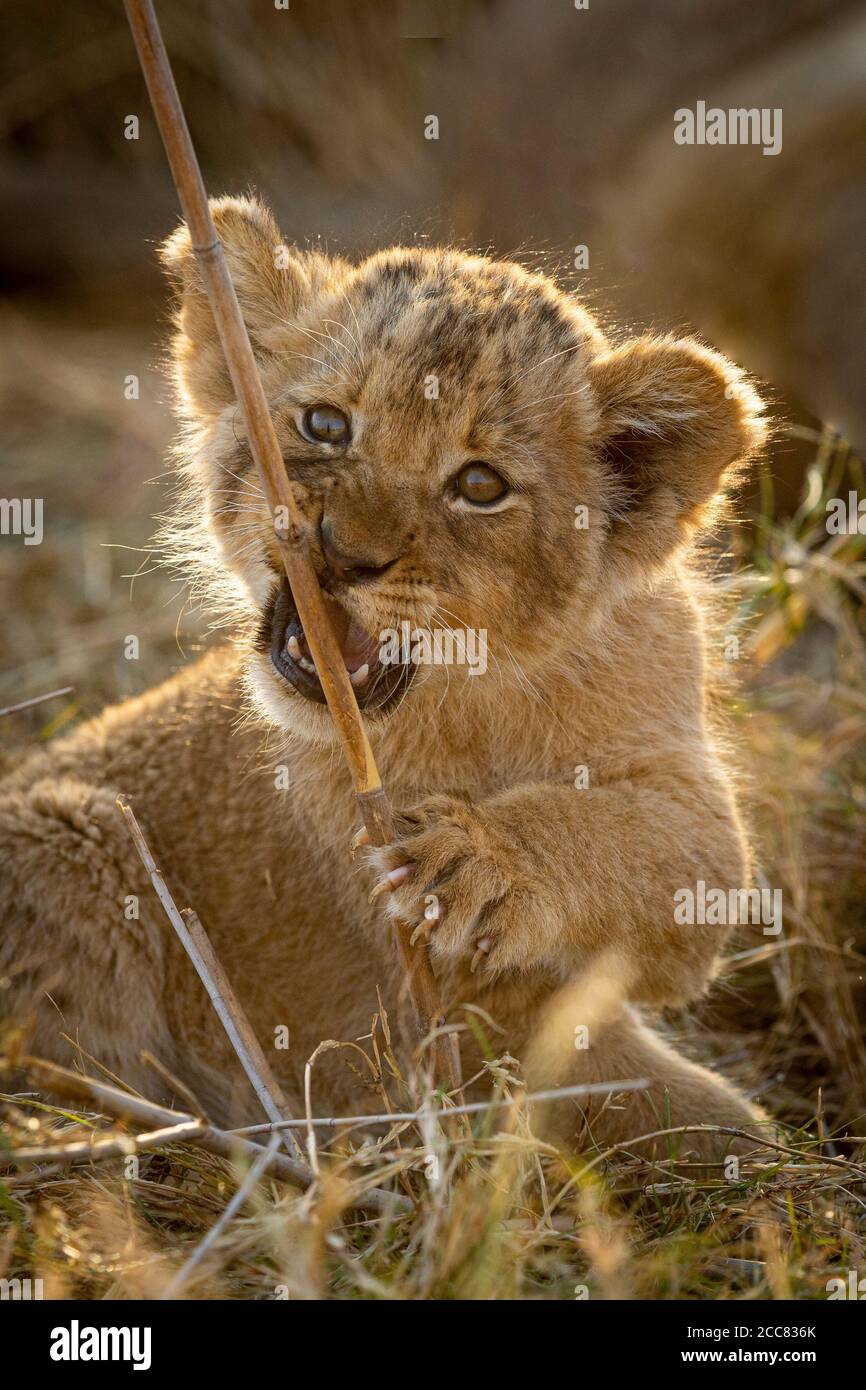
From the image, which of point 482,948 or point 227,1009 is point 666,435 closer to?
point 482,948

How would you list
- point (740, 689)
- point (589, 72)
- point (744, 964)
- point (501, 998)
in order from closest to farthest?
1. point (501, 998)
2. point (744, 964)
3. point (740, 689)
4. point (589, 72)

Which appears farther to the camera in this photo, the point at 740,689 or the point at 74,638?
the point at 74,638

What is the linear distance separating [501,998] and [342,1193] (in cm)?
135

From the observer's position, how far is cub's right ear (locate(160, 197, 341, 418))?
4.20m

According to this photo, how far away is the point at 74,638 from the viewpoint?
6883 millimetres

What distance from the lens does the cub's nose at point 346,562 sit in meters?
3.38

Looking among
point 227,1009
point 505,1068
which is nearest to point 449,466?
point 227,1009

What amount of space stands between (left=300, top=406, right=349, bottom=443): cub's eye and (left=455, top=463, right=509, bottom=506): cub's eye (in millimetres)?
352

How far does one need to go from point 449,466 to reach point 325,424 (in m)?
0.39

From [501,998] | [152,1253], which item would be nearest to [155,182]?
[501,998]

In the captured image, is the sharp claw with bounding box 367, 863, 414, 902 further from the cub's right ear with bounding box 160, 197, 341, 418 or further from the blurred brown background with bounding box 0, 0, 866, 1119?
the blurred brown background with bounding box 0, 0, 866, 1119

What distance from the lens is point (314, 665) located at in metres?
3.67

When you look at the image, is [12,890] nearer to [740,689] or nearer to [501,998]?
[501,998]

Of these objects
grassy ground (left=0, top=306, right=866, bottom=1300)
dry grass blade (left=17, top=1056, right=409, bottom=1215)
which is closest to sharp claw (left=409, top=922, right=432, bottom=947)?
grassy ground (left=0, top=306, right=866, bottom=1300)
